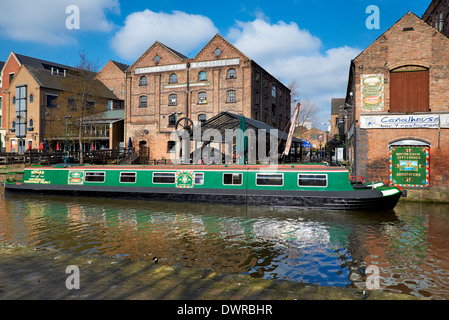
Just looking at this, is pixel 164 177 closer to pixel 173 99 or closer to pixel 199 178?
pixel 199 178

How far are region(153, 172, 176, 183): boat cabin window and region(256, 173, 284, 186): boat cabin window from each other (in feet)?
14.7

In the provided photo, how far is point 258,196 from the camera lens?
14891 mm

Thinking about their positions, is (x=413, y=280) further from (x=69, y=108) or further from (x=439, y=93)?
(x=69, y=108)

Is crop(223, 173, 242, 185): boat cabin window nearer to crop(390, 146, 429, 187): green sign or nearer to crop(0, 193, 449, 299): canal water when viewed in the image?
crop(0, 193, 449, 299): canal water

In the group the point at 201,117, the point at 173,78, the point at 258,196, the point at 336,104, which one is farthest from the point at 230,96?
the point at 336,104

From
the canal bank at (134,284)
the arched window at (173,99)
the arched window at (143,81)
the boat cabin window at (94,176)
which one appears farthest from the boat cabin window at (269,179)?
the arched window at (143,81)

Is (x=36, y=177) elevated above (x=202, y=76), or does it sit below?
below

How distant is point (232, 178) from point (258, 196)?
1586mm

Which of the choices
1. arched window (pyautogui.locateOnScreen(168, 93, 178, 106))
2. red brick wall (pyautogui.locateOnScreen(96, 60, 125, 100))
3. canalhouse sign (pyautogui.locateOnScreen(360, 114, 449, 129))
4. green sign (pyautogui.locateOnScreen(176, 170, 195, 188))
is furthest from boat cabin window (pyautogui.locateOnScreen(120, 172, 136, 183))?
red brick wall (pyautogui.locateOnScreen(96, 60, 125, 100))

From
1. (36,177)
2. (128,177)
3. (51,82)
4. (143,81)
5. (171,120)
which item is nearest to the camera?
(128,177)

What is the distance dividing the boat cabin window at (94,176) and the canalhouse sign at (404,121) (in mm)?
14921

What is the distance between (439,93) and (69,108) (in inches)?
1306

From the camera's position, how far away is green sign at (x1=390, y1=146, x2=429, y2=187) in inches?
659
